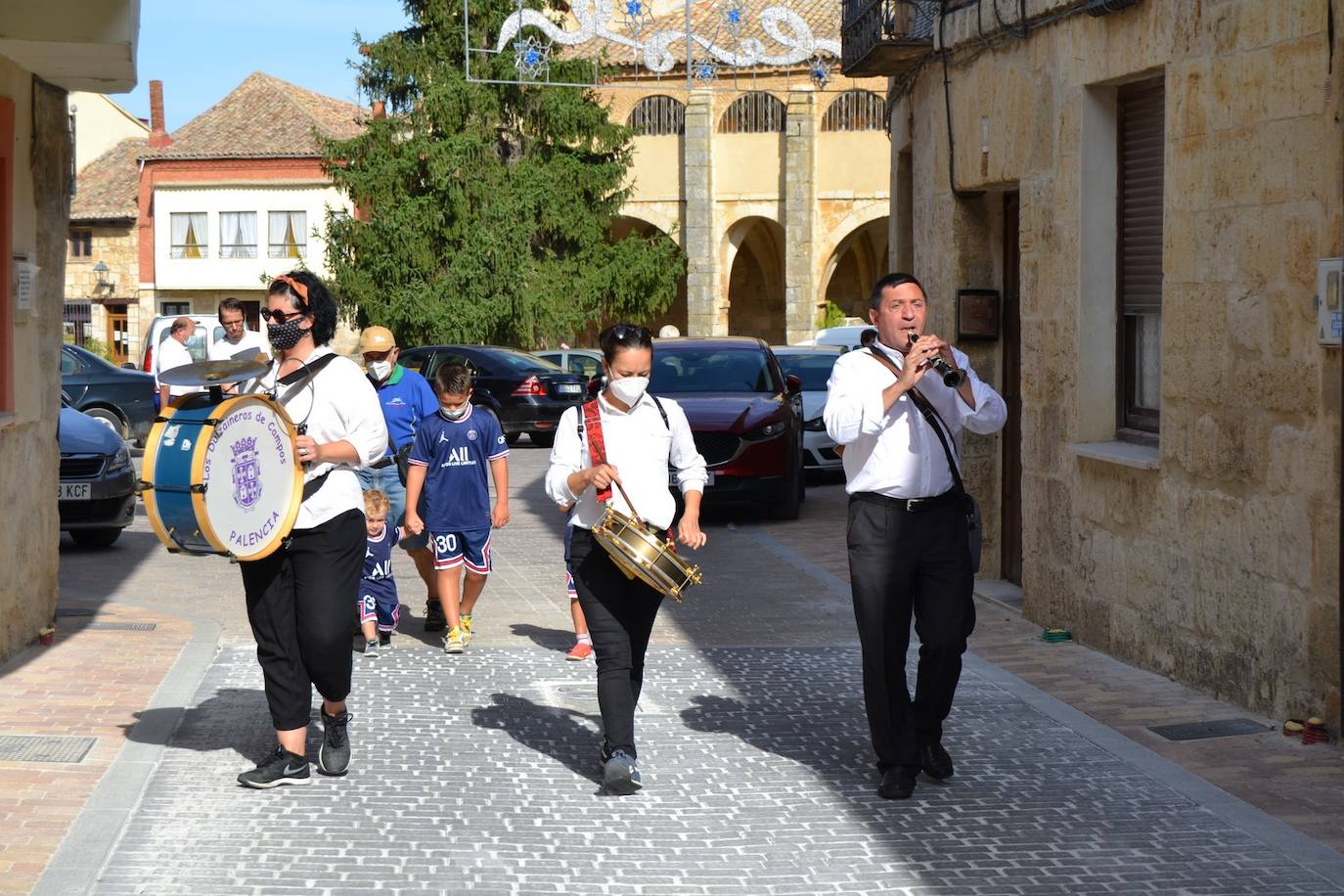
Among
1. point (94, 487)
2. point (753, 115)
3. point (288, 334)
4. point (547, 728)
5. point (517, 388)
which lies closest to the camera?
point (288, 334)

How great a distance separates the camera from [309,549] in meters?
6.64

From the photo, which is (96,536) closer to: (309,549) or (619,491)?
(309,549)

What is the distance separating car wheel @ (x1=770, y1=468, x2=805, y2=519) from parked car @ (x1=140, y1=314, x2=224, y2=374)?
13.2 metres

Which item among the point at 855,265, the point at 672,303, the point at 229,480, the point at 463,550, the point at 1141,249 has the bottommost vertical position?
the point at 463,550

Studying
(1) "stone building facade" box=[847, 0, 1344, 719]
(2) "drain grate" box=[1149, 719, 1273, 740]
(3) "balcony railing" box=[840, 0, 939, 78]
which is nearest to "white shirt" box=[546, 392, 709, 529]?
(2) "drain grate" box=[1149, 719, 1273, 740]

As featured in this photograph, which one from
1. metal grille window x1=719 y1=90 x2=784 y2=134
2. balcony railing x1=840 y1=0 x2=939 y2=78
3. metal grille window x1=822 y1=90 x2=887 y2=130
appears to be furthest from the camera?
metal grille window x1=719 y1=90 x2=784 y2=134

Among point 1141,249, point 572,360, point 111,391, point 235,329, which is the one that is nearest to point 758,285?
point 572,360

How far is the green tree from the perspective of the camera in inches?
1762

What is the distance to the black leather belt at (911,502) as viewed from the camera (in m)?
6.65

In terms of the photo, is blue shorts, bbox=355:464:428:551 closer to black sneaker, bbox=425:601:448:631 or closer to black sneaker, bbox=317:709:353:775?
black sneaker, bbox=425:601:448:631

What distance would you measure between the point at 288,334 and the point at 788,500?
1049 centimetres

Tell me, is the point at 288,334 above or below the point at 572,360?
above

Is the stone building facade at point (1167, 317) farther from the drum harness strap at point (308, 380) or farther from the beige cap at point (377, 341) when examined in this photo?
the drum harness strap at point (308, 380)

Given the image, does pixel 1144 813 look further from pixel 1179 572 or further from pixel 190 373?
pixel 190 373
